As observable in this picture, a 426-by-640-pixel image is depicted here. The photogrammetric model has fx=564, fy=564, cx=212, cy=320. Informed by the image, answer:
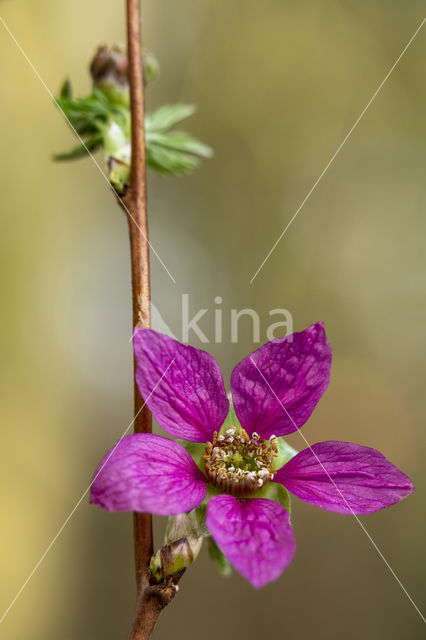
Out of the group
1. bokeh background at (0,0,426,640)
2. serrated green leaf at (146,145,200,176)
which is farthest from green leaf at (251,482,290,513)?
bokeh background at (0,0,426,640)

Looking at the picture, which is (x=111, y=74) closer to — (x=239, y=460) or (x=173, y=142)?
(x=173, y=142)

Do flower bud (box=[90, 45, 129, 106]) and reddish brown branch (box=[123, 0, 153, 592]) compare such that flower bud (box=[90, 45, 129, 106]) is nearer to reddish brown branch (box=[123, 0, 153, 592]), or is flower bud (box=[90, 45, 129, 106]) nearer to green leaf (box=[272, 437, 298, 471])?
reddish brown branch (box=[123, 0, 153, 592])

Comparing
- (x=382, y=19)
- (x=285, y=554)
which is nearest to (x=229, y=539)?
(x=285, y=554)

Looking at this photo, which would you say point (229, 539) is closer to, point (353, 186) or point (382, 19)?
point (353, 186)

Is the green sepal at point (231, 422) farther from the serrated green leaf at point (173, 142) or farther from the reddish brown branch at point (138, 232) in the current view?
the serrated green leaf at point (173, 142)

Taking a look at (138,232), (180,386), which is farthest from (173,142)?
(180,386)
